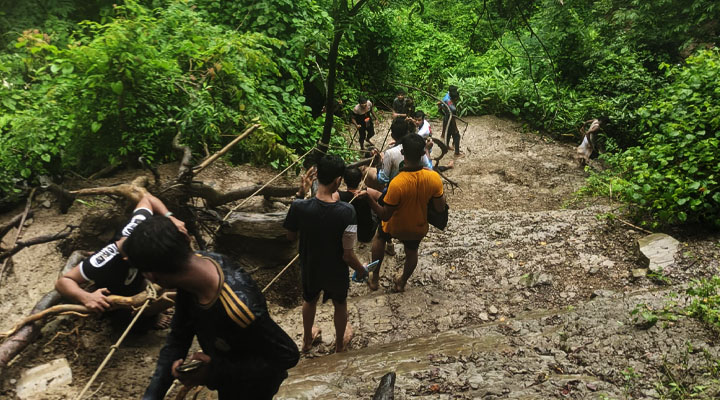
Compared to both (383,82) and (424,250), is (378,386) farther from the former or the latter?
(383,82)

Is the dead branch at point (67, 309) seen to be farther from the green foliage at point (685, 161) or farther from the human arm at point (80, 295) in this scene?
the green foliage at point (685, 161)

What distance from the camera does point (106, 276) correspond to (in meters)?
3.28

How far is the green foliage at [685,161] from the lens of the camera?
5.01 meters

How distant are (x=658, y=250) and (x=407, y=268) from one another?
270cm

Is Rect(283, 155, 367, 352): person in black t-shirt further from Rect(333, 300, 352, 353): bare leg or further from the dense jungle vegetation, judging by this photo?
the dense jungle vegetation

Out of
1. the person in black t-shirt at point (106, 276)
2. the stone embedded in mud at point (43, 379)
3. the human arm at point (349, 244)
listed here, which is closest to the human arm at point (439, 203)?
the human arm at point (349, 244)

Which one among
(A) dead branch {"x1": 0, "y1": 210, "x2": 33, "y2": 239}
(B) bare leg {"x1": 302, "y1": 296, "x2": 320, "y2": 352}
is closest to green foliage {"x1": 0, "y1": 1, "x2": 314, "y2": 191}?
(A) dead branch {"x1": 0, "y1": 210, "x2": 33, "y2": 239}

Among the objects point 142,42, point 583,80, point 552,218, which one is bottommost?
point 552,218

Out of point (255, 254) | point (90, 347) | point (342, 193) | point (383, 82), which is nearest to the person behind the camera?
point (90, 347)

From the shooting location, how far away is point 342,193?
15.9 ft

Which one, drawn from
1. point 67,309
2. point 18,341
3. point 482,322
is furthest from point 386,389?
point 18,341

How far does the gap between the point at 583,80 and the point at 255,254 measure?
11319 millimetres

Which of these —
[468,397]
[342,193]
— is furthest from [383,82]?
[468,397]

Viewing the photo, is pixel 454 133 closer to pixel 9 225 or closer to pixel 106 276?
pixel 9 225
